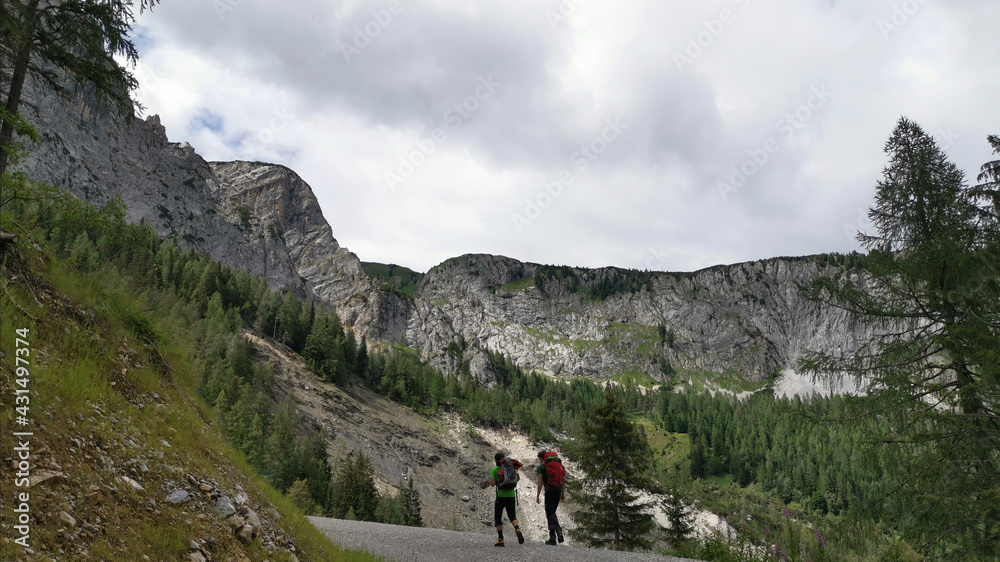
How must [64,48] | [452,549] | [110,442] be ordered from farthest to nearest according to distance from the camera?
[452,549] < [64,48] < [110,442]

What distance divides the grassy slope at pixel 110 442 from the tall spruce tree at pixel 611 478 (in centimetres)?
1577

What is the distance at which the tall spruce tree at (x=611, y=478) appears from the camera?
20547 mm

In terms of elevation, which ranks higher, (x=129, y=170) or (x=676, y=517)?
(x=129, y=170)

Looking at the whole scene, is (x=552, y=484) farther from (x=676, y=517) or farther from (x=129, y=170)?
(x=129, y=170)

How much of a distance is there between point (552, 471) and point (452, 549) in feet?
10.2

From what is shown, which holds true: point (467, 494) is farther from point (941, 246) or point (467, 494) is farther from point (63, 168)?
point (63, 168)

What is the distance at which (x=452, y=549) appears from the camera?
1052 cm

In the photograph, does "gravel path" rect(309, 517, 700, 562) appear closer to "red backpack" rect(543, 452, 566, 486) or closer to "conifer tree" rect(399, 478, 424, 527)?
"red backpack" rect(543, 452, 566, 486)

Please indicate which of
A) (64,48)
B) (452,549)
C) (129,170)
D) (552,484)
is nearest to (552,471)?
(552,484)

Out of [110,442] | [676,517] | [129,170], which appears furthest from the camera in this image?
[129,170]

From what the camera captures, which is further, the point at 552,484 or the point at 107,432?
the point at 552,484

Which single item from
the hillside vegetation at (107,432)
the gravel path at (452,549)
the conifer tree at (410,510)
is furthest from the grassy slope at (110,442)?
the conifer tree at (410,510)

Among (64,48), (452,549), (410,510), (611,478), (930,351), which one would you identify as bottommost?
(410,510)

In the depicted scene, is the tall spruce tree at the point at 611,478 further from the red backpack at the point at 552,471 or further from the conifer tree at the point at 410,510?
the conifer tree at the point at 410,510
